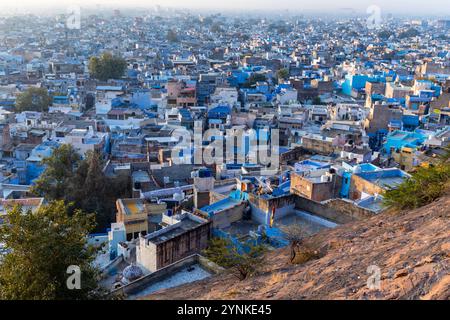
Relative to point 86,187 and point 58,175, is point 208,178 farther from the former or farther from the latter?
point 58,175

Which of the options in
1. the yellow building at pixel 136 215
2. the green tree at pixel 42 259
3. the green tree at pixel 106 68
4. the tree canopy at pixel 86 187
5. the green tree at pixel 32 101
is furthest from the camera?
the green tree at pixel 106 68

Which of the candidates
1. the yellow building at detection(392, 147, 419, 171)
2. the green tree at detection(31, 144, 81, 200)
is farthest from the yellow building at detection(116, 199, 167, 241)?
the yellow building at detection(392, 147, 419, 171)

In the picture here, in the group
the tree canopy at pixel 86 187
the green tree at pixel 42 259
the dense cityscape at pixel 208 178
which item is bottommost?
the tree canopy at pixel 86 187

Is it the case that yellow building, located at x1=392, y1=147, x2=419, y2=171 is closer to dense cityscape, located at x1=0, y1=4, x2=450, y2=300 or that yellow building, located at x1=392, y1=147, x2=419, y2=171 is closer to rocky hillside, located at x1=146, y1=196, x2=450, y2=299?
dense cityscape, located at x1=0, y1=4, x2=450, y2=300

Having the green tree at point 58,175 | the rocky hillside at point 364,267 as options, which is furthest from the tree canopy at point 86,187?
the rocky hillside at point 364,267

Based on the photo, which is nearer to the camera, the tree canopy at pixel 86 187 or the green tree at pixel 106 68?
the tree canopy at pixel 86 187

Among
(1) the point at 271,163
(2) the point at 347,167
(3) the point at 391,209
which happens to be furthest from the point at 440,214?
(1) the point at 271,163

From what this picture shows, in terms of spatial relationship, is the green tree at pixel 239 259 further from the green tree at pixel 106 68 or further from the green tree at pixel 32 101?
the green tree at pixel 106 68
